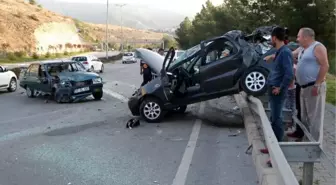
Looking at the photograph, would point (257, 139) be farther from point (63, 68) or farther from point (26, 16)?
point (26, 16)

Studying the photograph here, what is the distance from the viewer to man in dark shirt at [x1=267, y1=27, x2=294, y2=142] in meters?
6.23

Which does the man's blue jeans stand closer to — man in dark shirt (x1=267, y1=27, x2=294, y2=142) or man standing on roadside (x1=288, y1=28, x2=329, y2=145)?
man in dark shirt (x1=267, y1=27, x2=294, y2=142)

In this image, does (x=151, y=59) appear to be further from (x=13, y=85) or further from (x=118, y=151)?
(x=13, y=85)

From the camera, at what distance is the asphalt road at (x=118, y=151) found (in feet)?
19.6

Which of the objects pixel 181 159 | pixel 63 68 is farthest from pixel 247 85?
pixel 63 68

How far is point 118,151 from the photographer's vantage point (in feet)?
24.9

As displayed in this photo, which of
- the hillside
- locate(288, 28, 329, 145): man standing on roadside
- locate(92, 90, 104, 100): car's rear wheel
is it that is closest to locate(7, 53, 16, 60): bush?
the hillside

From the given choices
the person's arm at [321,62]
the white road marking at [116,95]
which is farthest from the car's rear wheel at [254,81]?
A: the white road marking at [116,95]

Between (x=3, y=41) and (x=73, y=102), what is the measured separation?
164ft

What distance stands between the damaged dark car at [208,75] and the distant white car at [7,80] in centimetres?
1112

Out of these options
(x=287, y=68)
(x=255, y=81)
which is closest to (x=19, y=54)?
(x=255, y=81)

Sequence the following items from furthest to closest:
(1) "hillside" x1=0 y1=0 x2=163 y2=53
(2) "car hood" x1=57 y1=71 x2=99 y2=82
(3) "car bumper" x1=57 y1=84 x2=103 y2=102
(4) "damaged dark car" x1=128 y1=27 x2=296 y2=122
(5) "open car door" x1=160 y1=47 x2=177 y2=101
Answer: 1. (1) "hillside" x1=0 y1=0 x2=163 y2=53
2. (2) "car hood" x1=57 y1=71 x2=99 y2=82
3. (3) "car bumper" x1=57 y1=84 x2=103 y2=102
4. (5) "open car door" x1=160 y1=47 x2=177 y2=101
5. (4) "damaged dark car" x1=128 y1=27 x2=296 y2=122

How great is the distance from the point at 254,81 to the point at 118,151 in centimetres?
407

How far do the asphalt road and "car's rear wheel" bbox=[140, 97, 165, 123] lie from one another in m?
0.21
